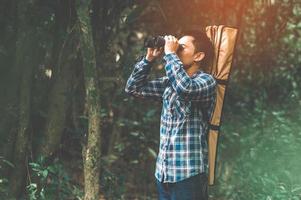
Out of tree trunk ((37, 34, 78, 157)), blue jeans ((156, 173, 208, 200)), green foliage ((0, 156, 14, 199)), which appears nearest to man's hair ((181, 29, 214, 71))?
blue jeans ((156, 173, 208, 200))

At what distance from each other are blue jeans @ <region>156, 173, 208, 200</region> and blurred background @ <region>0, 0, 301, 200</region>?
833 mm

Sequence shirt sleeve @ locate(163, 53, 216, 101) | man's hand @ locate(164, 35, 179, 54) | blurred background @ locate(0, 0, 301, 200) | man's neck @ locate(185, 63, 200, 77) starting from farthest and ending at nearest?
1. blurred background @ locate(0, 0, 301, 200)
2. man's neck @ locate(185, 63, 200, 77)
3. man's hand @ locate(164, 35, 179, 54)
4. shirt sleeve @ locate(163, 53, 216, 101)

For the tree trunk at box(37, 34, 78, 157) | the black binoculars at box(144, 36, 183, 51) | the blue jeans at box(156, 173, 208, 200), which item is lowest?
the blue jeans at box(156, 173, 208, 200)

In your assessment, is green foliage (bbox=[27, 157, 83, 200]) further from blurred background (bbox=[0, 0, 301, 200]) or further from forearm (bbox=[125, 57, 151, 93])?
forearm (bbox=[125, 57, 151, 93])

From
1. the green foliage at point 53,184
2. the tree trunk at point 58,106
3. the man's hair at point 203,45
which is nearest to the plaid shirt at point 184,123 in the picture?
the man's hair at point 203,45

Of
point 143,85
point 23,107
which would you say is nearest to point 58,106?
point 23,107

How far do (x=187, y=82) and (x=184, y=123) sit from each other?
0.26 m

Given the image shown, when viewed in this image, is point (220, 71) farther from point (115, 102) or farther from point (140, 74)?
point (115, 102)

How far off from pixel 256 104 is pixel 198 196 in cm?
361

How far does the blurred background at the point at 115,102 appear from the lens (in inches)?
227

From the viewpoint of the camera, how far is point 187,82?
4.05 metres

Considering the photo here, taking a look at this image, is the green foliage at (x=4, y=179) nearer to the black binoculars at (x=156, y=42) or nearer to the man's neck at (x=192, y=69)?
the black binoculars at (x=156, y=42)

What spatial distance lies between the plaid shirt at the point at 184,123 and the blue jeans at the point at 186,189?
0.03 m

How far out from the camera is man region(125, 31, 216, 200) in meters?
4.11
